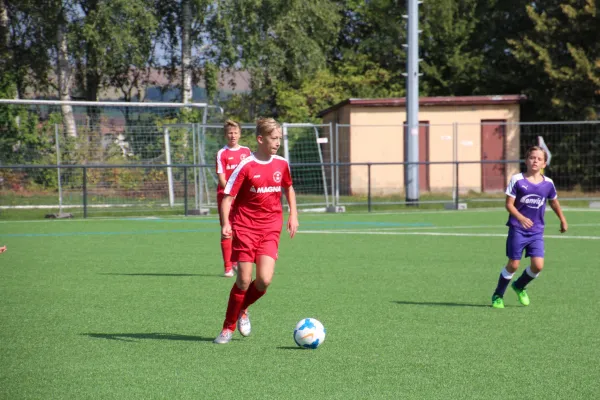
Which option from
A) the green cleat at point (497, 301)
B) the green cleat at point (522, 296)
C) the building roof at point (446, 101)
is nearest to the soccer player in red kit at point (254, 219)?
the green cleat at point (497, 301)

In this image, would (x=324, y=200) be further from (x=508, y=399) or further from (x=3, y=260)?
(x=508, y=399)

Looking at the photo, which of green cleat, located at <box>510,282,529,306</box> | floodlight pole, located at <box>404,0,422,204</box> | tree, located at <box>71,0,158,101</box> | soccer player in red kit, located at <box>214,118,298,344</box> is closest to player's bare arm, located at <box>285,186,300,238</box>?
soccer player in red kit, located at <box>214,118,298,344</box>

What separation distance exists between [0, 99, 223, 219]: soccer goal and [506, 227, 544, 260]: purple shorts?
14491 millimetres

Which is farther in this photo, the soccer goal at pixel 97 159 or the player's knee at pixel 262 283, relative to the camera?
the soccer goal at pixel 97 159

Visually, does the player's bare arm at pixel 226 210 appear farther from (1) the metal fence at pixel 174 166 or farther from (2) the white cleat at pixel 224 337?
(1) the metal fence at pixel 174 166

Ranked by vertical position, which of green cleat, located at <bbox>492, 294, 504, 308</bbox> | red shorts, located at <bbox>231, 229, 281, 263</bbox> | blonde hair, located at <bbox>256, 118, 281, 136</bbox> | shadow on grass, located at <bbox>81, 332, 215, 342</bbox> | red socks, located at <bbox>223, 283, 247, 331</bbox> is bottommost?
green cleat, located at <bbox>492, 294, 504, 308</bbox>

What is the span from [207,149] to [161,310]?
17790mm

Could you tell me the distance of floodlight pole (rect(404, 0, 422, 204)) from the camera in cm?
2559

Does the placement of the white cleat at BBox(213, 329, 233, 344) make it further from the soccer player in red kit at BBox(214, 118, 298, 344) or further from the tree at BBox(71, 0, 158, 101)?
the tree at BBox(71, 0, 158, 101)

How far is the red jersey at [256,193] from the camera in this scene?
24.1 ft

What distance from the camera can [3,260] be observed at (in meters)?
13.4

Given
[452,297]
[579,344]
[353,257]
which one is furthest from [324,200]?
[579,344]

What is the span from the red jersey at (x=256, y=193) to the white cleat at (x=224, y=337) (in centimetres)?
82

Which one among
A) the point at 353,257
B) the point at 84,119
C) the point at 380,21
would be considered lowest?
the point at 353,257
